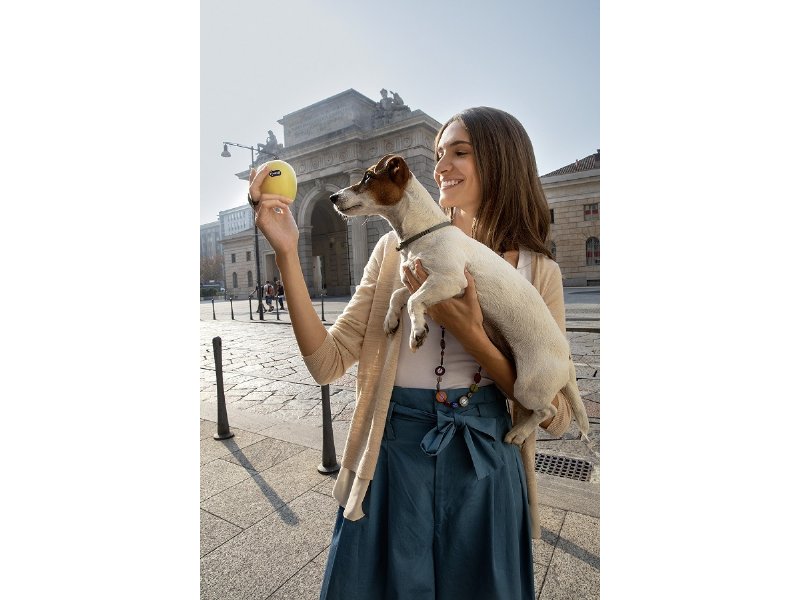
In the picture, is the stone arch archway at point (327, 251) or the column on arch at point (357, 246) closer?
the column on arch at point (357, 246)

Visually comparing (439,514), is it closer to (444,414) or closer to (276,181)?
(444,414)

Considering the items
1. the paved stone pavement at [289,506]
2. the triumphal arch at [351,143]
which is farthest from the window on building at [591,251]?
the paved stone pavement at [289,506]

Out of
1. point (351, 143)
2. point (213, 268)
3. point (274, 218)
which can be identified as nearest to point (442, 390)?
point (274, 218)

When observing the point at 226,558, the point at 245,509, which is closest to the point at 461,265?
the point at 226,558

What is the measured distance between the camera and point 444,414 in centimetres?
116

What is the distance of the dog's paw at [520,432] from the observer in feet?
4.02

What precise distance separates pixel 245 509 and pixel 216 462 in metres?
0.91

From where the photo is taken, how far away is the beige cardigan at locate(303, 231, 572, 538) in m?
1.18

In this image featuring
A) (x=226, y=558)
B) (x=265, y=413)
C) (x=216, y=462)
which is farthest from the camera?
(x=265, y=413)

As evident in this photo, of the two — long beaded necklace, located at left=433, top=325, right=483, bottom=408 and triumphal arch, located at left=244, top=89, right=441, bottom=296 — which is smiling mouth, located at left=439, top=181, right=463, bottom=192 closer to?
long beaded necklace, located at left=433, top=325, right=483, bottom=408

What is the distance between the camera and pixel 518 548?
47.4 inches

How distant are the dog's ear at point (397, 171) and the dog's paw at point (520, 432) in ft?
2.52

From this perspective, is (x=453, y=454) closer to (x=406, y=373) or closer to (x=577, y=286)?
(x=406, y=373)

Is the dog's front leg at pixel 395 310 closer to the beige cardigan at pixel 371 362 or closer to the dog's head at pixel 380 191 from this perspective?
the beige cardigan at pixel 371 362
